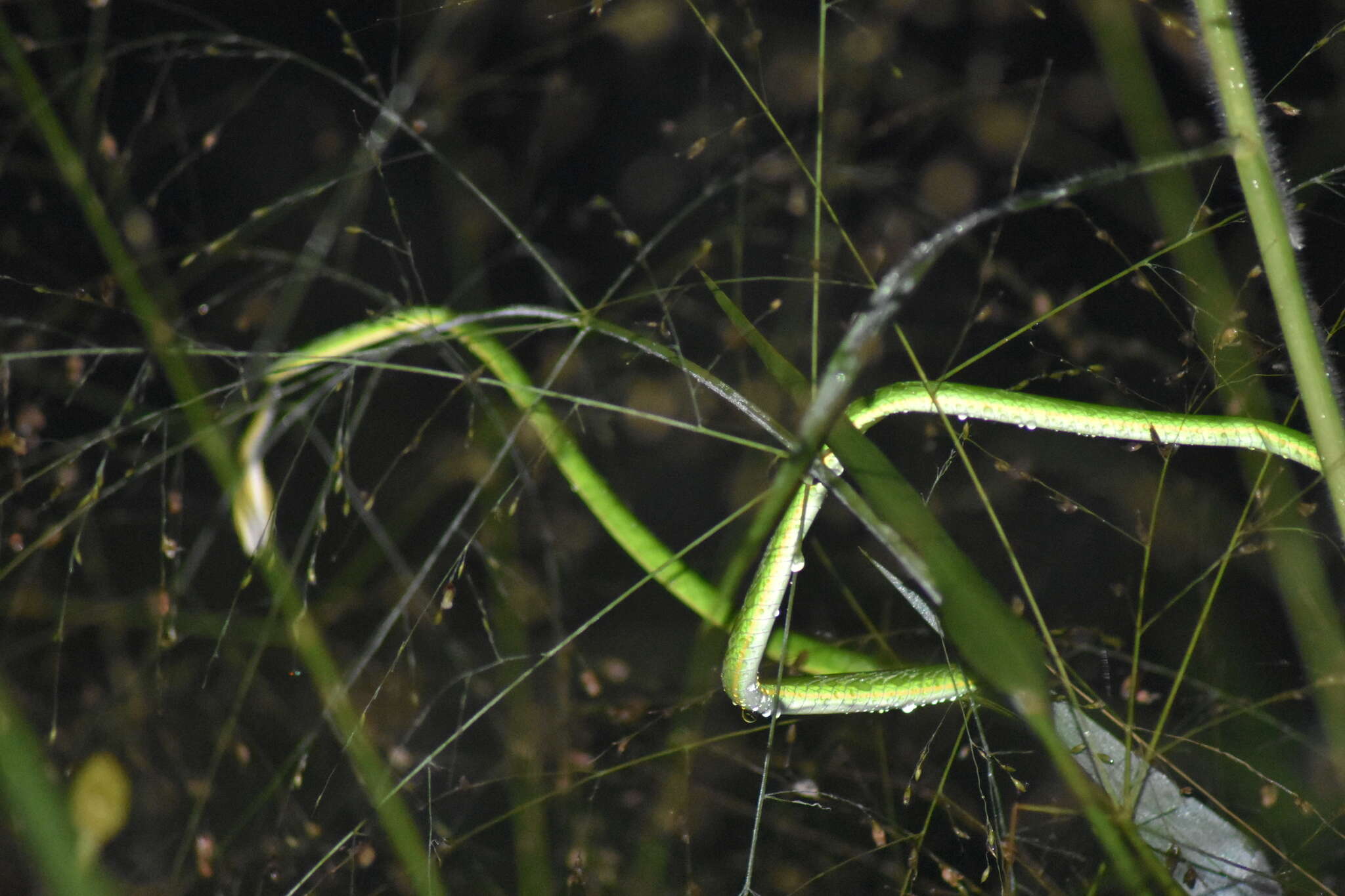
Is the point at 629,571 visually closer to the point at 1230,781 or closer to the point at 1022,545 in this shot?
the point at 1022,545

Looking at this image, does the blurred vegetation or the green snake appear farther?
the blurred vegetation

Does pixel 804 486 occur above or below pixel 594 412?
above

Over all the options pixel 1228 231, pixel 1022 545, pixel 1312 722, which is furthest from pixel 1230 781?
pixel 1228 231

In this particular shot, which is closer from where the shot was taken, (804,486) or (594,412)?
(804,486)
